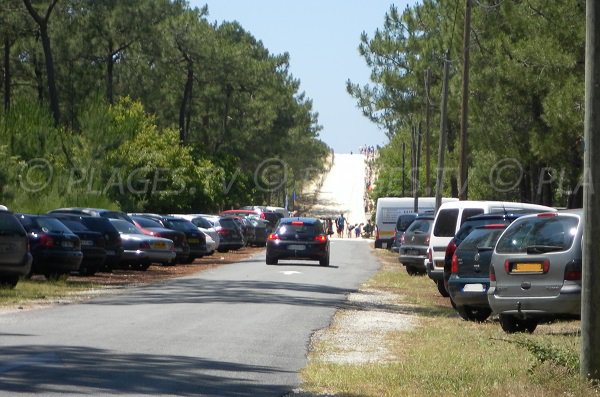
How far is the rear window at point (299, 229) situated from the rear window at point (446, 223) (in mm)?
12619

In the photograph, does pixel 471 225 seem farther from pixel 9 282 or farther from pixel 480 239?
pixel 9 282

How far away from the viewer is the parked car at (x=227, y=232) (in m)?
51.3

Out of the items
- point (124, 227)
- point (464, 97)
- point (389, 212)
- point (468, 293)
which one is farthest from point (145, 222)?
point (468, 293)

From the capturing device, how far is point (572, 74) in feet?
107

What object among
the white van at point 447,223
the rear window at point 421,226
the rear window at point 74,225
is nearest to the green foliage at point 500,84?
the rear window at point 421,226

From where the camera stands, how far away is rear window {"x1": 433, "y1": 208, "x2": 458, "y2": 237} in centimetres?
2666

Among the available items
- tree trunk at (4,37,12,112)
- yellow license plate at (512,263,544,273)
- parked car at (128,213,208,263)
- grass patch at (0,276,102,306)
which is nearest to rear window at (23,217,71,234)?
grass patch at (0,276,102,306)

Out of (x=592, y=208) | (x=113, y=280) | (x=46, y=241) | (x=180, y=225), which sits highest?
(x=592, y=208)

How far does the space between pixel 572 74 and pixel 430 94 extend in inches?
960

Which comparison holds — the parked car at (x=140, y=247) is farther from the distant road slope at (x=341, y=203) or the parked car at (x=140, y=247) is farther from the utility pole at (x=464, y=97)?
the distant road slope at (x=341, y=203)

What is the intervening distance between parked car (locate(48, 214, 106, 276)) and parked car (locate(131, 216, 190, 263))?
5.12 metres

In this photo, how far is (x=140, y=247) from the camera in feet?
113

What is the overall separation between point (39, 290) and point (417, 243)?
41.2 feet

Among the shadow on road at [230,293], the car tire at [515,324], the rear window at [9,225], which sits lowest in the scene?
the shadow on road at [230,293]
